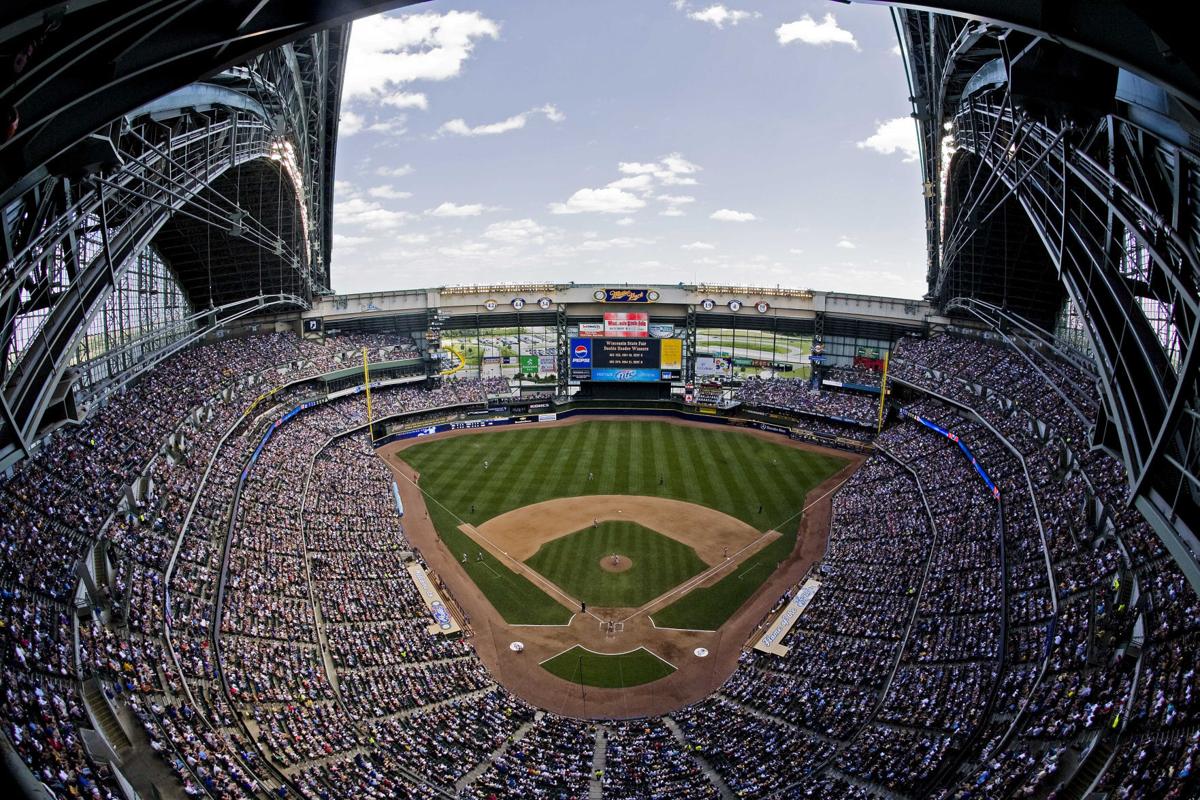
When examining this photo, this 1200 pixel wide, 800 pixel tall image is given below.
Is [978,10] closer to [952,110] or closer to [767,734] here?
[767,734]

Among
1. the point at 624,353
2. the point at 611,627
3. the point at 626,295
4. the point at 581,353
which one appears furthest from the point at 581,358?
the point at 611,627

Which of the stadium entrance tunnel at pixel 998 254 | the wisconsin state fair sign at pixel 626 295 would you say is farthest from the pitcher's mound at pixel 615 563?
the wisconsin state fair sign at pixel 626 295

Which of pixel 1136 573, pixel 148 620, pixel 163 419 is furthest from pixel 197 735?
pixel 1136 573

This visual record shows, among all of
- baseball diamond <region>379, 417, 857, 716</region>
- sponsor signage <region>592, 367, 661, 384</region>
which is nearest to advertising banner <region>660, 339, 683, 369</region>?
sponsor signage <region>592, 367, 661, 384</region>

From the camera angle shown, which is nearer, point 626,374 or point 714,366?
point 626,374

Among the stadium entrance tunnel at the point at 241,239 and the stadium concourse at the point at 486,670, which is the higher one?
the stadium entrance tunnel at the point at 241,239

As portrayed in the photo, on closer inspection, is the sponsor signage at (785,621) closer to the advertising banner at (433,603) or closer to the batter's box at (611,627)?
the batter's box at (611,627)

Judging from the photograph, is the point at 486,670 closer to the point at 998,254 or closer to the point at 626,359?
the point at 998,254
